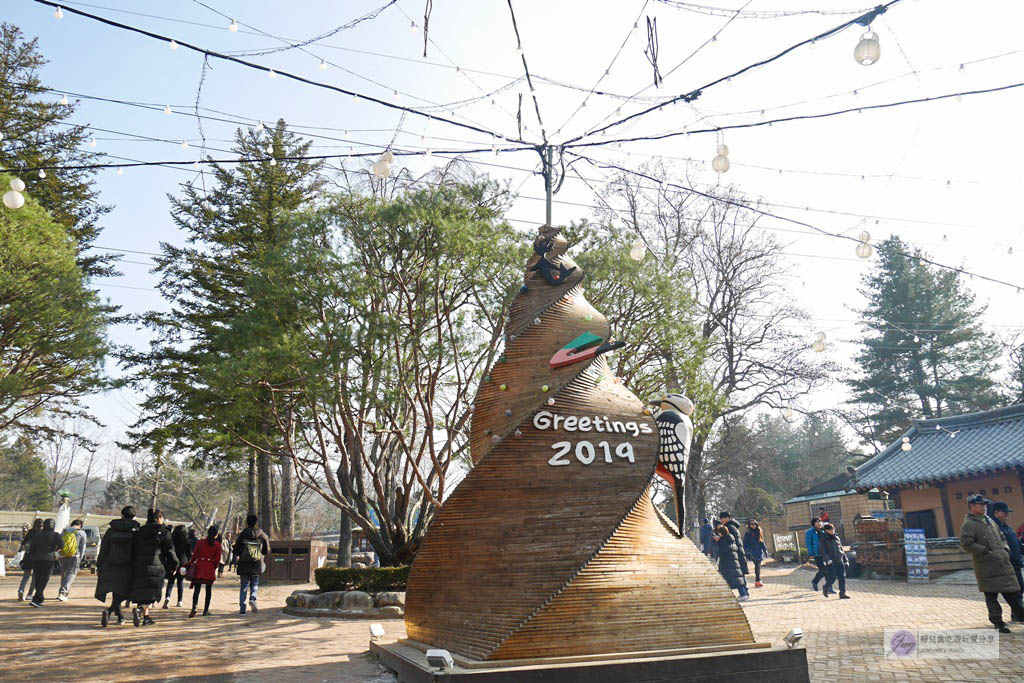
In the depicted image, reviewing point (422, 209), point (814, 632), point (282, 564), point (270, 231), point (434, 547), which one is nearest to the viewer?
point (434, 547)

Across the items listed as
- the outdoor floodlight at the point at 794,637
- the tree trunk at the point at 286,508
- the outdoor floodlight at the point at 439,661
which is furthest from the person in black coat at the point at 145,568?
the tree trunk at the point at 286,508

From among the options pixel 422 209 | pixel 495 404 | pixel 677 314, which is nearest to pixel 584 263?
pixel 677 314

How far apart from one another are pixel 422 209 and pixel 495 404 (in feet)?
22.5

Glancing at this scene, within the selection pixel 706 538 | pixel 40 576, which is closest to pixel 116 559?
pixel 40 576

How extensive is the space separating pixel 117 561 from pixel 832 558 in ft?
40.9

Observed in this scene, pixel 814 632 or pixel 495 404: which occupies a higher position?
pixel 495 404

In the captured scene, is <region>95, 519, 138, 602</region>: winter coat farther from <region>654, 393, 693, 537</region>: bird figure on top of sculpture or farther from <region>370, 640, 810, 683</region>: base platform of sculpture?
<region>654, 393, 693, 537</region>: bird figure on top of sculpture

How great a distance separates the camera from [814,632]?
9133mm

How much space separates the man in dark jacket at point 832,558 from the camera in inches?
529

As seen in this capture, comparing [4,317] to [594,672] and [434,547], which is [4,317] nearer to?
[434,547]

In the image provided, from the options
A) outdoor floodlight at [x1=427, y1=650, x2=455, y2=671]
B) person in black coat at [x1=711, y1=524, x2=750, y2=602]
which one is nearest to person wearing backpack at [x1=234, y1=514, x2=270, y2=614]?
outdoor floodlight at [x1=427, y1=650, x2=455, y2=671]

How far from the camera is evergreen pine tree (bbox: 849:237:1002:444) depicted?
36.0m

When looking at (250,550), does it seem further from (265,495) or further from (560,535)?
(265,495)

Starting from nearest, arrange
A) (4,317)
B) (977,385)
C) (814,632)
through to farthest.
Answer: (814,632) < (4,317) < (977,385)
